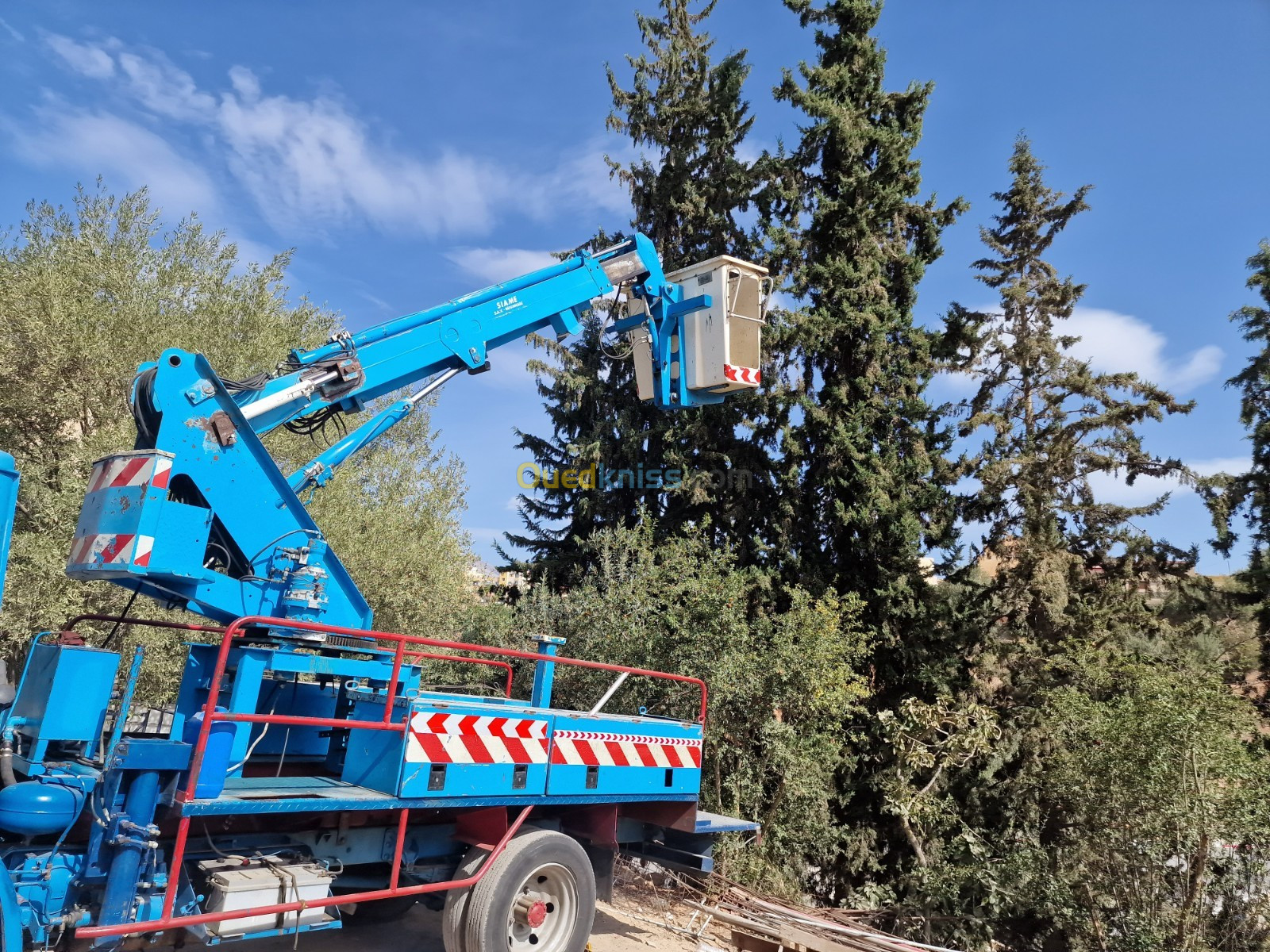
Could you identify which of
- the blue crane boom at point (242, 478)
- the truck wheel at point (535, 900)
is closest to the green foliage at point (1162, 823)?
the truck wheel at point (535, 900)

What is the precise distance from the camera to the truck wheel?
18.5 ft

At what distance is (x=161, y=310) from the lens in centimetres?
1419

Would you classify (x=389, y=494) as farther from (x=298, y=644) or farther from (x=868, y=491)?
(x=298, y=644)

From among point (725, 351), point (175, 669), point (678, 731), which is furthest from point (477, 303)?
point (175, 669)

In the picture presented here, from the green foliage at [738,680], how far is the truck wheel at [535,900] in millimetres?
6012

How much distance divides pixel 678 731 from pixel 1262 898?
8339 mm

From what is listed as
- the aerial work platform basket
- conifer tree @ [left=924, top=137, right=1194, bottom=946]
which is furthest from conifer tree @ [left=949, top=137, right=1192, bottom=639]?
the aerial work platform basket

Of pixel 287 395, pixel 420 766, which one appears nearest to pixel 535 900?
pixel 420 766

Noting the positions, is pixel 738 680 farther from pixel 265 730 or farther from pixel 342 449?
pixel 265 730

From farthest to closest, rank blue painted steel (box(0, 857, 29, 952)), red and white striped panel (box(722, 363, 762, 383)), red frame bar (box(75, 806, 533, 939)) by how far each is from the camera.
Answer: red and white striped panel (box(722, 363, 762, 383)), red frame bar (box(75, 806, 533, 939)), blue painted steel (box(0, 857, 29, 952))

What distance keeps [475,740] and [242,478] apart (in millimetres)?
2403

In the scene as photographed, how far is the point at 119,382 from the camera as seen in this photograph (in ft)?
40.8

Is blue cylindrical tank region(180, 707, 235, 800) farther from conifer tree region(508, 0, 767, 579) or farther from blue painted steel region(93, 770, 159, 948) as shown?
conifer tree region(508, 0, 767, 579)

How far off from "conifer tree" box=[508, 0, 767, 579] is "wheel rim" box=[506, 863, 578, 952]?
41.2 feet
